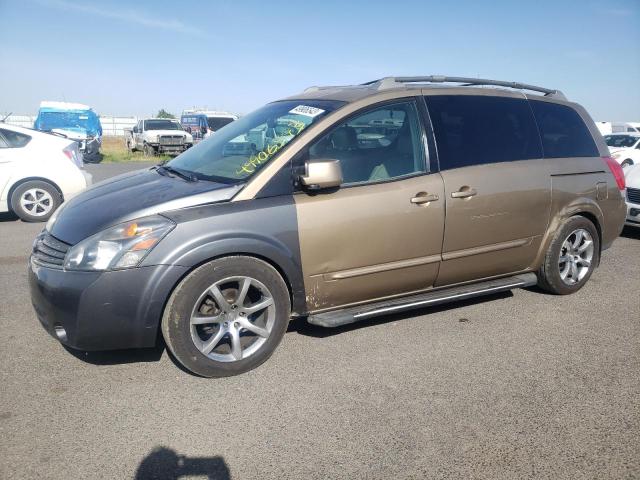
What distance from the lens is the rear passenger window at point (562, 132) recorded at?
4.47 m

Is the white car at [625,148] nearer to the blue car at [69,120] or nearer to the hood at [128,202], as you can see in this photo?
the hood at [128,202]

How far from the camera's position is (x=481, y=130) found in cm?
412

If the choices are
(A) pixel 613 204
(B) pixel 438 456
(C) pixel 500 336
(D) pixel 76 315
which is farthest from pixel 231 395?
(A) pixel 613 204

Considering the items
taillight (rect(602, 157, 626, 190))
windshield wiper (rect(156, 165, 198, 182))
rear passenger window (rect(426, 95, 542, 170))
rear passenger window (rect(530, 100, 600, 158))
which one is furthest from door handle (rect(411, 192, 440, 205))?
taillight (rect(602, 157, 626, 190))

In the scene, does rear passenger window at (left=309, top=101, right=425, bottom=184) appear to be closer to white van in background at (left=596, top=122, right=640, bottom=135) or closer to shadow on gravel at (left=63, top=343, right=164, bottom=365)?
shadow on gravel at (left=63, top=343, right=164, bottom=365)

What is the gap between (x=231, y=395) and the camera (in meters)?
3.01

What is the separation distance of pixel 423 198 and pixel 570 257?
6.25 ft

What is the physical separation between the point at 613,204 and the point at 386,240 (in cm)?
263

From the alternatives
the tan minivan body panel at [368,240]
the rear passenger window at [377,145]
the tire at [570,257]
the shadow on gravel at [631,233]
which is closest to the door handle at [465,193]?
the tan minivan body panel at [368,240]

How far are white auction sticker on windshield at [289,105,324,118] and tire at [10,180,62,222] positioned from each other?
5.87m

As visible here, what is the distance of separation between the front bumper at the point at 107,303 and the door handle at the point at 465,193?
200 centimetres

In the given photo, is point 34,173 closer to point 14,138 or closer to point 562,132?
point 14,138

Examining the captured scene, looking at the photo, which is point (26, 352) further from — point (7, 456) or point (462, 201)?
point (462, 201)

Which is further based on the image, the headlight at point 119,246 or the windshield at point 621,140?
the windshield at point 621,140
